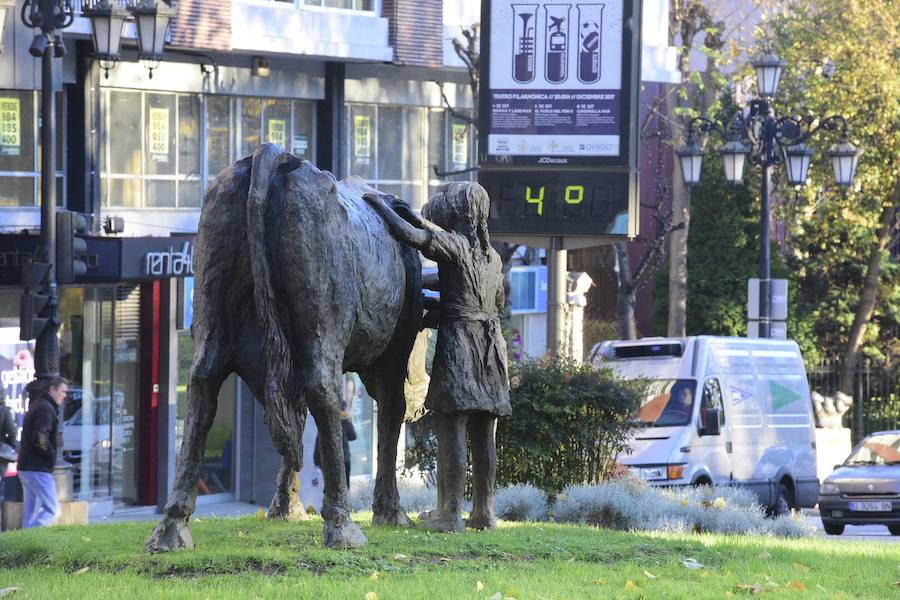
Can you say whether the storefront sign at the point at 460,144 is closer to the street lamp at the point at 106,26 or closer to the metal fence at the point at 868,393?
the metal fence at the point at 868,393

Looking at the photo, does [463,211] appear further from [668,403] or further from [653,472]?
[668,403]

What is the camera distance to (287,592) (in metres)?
9.09

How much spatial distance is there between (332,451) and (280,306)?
3.11 ft

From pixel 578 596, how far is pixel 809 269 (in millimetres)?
31471

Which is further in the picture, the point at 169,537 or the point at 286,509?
the point at 286,509

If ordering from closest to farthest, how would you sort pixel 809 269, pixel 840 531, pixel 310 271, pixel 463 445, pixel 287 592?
pixel 287 592 → pixel 310 271 → pixel 463 445 → pixel 840 531 → pixel 809 269

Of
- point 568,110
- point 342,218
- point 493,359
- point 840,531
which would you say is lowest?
point 840,531

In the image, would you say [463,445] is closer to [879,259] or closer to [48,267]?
[48,267]

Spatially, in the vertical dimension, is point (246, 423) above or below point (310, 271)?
below

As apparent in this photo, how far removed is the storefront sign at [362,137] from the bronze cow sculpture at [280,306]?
1871cm

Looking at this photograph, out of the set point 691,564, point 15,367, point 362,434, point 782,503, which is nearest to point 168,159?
point 15,367

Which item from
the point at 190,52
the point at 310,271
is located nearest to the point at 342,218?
the point at 310,271

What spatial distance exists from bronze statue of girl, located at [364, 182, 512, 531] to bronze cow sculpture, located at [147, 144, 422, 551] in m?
0.84

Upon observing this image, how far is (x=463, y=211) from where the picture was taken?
1170 cm
